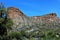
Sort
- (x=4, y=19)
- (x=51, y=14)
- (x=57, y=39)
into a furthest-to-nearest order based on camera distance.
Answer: (x=51, y=14), (x=57, y=39), (x=4, y=19)

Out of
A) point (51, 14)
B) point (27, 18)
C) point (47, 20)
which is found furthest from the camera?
point (51, 14)

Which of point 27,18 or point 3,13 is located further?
point 27,18

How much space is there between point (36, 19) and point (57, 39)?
9.19m

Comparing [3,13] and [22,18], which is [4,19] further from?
[22,18]

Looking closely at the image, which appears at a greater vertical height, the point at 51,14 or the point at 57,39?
the point at 51,14

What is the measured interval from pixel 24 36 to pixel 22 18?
8.36m

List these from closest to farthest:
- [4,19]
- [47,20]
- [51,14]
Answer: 1. [4,19]
2. [47,20]
3. [51,14]

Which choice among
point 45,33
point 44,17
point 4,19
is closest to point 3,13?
point 4,19

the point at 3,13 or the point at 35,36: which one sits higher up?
the point at 3,13

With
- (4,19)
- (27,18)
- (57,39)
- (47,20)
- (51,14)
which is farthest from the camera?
→ (51,14)

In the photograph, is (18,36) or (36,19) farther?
(36,19)

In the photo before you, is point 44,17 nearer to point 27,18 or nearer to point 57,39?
point 27,18

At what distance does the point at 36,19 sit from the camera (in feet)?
91.5

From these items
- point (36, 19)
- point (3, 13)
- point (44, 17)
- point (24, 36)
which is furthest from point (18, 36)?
point (44, 17)
